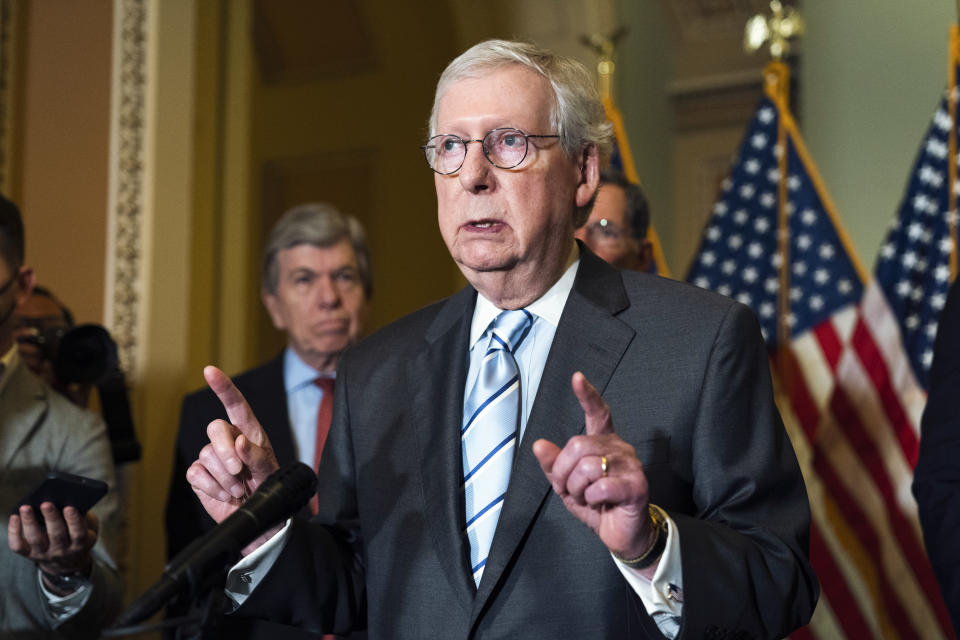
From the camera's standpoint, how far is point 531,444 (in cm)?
163

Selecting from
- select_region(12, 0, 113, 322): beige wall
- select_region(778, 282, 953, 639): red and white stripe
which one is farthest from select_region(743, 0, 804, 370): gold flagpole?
select_region(12, 0, 113, 322): beige wall

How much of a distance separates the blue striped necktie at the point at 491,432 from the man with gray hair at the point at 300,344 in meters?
1.30

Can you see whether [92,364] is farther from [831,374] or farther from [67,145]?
[831,374]

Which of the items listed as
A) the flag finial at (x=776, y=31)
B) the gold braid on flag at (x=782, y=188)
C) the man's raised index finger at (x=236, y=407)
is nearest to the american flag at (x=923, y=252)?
the gold braid on flag at (x=782, y=188)

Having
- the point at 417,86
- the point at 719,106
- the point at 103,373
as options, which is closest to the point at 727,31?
the point at 719,106

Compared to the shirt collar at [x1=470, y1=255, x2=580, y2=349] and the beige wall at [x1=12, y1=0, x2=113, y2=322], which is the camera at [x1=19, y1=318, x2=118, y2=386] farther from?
the shirt collar at [x1=470, y1=255, x2=580, y2=349]

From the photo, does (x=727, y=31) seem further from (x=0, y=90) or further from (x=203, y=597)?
(x=203, y=597)

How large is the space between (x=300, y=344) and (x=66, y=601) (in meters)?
1.11

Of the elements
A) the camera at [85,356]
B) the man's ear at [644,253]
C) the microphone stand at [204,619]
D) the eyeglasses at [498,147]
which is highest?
the eyeglasses at [498,147]

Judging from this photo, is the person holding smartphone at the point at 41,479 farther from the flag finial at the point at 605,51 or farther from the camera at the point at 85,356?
the flag finial at the point at 605,51

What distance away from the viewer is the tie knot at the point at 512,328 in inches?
70.4

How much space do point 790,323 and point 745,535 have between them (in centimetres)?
312

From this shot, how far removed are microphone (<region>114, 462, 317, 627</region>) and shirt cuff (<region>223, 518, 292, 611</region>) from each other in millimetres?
309

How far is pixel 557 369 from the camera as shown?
1.69 m
